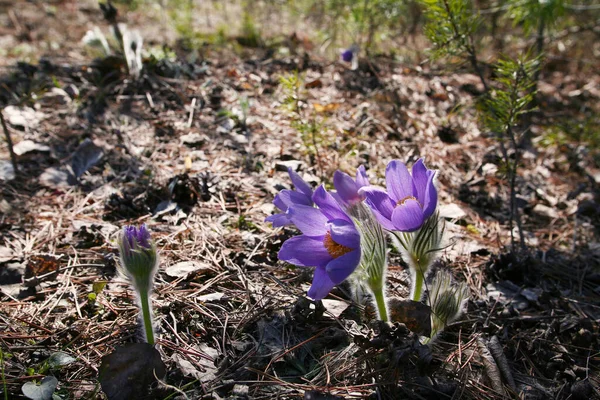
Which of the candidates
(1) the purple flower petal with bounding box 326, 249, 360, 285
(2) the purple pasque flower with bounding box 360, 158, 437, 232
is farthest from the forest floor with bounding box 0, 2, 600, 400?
(2) the purple pasque flower with bounding box 360, 158, 437, 232

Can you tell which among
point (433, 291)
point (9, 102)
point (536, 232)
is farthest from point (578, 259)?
point (9, 102)

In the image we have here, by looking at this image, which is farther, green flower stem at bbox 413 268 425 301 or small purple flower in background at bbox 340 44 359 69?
small purple flower in background at bbox 340 44 359 69

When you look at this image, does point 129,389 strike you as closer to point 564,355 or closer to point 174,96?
point 564,355

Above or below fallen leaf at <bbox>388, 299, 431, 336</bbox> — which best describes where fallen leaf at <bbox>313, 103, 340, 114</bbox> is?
above

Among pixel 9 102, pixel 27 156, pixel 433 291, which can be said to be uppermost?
pixel 9 102

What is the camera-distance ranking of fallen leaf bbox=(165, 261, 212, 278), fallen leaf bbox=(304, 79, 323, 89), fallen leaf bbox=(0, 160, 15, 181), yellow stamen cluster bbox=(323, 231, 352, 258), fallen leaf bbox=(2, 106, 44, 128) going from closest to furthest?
1. yellow stamen cluster bbox=(323, 231, 352, 258)
2. fallen leaf bbox=(165, 261, 212, 278)
3. fallen leaf bbox=(0, 160, 15, 181)
4. fallen leaf bbox=(2, 106, 44, 128)
5. fallen leaf bbox=(304, 79, 323, 89)

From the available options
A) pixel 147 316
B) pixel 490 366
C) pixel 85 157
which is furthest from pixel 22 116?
pixel 490 366

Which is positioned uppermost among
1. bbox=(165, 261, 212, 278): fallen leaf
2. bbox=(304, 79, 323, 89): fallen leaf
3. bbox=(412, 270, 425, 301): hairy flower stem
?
bbox=(304, 79, 323, 89): fallen leaf

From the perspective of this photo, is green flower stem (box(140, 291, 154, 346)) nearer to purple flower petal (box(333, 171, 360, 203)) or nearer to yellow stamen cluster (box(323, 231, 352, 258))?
yellow stamen cluster (box(323, 231, 352, 258))
